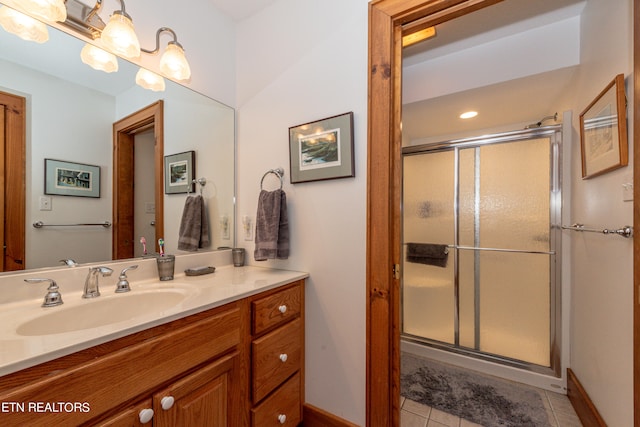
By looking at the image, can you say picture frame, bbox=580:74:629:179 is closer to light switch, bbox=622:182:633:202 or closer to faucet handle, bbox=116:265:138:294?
light switch, bbox=622:182:633:202

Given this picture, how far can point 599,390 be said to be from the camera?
1.28 metres

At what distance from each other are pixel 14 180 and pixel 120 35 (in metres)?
0.70

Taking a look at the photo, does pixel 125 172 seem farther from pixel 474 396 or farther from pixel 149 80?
pixel 474 396

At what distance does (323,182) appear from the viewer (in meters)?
1.32

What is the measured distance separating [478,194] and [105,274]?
250 cm

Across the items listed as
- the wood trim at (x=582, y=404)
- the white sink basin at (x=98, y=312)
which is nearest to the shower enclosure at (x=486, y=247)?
the wood trim at (x=582, y=404)

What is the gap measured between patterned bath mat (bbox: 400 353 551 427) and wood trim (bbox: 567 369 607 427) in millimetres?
167

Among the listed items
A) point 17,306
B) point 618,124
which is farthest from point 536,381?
point 17,306

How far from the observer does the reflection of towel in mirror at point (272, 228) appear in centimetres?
134

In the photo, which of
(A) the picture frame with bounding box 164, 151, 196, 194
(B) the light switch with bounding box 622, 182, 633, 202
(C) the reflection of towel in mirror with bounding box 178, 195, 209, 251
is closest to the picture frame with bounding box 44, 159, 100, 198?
(A) the picture frame with bounding box 164, 151, 196, 194

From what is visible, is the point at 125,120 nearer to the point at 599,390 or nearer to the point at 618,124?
the point at 618,124

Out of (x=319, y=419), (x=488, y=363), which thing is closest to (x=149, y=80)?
(x=319, y=419)

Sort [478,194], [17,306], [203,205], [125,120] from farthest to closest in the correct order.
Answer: [478,194] < [203,205] < [125,120] < [17,306]

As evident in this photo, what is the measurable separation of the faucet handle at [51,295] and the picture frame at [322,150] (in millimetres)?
1033
